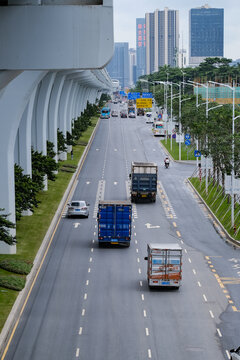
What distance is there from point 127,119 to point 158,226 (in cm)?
11506

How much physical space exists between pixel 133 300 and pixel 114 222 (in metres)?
12.0

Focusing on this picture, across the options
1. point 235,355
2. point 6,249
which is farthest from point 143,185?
point 235,355

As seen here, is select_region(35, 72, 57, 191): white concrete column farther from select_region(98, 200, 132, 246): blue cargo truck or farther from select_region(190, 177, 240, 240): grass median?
select_region(98, 200, 132, 246): blue cargo truck

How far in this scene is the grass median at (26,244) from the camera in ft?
112

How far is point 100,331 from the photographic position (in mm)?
29188

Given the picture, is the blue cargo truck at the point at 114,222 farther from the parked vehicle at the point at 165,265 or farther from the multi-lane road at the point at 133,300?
the parked vehicle at the point at 165,265

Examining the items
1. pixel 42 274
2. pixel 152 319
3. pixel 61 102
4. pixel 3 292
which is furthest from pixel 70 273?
pixel 61 102

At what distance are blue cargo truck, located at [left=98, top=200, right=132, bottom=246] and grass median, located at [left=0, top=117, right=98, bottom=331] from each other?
4.12m

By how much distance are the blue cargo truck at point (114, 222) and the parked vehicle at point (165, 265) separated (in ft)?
32.6

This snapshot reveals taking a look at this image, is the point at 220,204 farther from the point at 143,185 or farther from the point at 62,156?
the point at 62,156

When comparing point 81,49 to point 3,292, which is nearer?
point 81,49

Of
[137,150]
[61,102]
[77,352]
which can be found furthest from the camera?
[137,150]

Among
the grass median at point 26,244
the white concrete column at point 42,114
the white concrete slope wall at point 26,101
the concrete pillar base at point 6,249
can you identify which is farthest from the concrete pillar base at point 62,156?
the concrete pillar base at point 6,249

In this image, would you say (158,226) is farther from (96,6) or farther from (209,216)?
(96,6)
